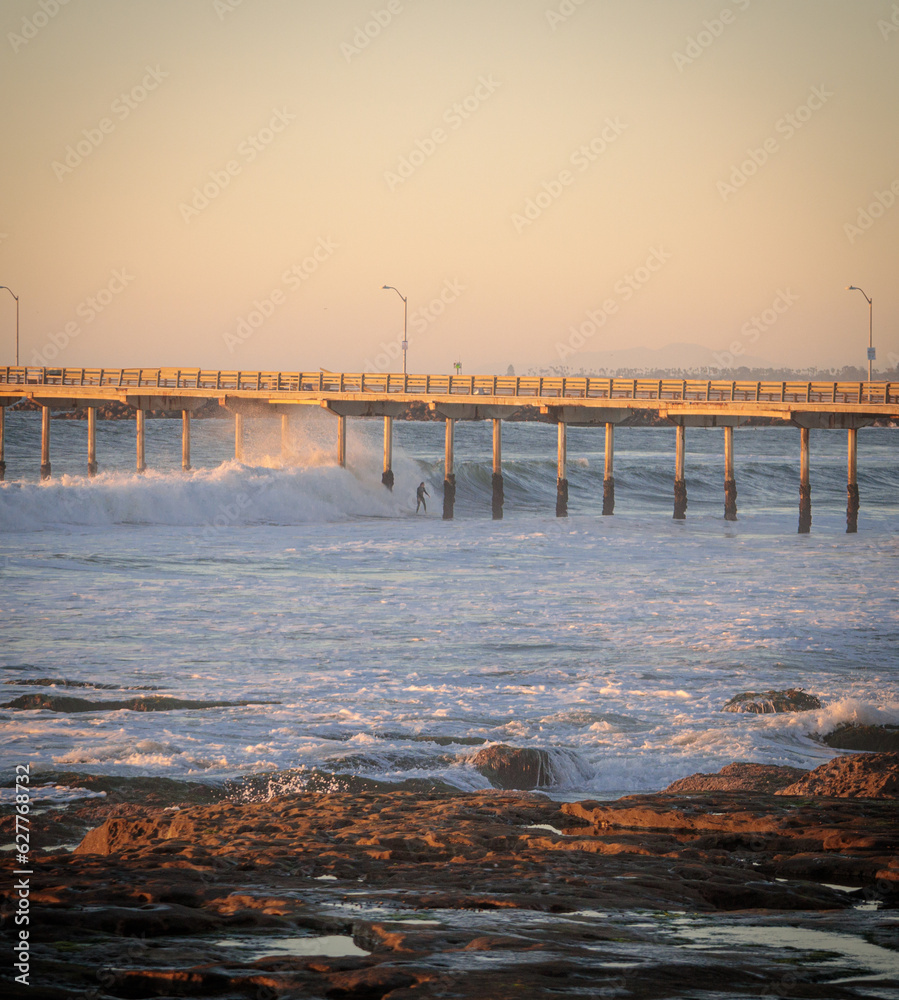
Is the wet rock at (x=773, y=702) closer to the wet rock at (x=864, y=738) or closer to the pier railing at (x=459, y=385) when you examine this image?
the wet rock at (x=864, y=738)

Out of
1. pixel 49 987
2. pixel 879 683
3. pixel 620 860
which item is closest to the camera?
pixel 49 987

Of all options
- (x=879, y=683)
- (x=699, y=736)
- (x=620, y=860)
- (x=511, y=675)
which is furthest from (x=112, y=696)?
(x=879, y=683)

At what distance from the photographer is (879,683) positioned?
16641 millimetres

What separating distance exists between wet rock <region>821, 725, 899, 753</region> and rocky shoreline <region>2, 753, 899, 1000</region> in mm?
2399

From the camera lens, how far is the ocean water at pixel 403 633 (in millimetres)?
13266

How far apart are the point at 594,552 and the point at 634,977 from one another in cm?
2876

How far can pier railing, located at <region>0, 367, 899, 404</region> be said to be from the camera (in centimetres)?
4100

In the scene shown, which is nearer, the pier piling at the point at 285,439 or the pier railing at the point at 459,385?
the pier railing at the point at 459,385

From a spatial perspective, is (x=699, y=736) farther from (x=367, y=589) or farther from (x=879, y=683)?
(x=367, y=589)

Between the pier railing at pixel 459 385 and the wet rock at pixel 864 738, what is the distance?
92.1 ft

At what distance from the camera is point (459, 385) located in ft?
151

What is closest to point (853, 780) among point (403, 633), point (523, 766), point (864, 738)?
point (864, 738)

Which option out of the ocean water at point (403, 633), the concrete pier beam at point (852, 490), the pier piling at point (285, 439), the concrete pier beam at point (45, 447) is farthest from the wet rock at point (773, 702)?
the concrete pier beam at point (45, 447)

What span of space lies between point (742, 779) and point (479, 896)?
5.02 m
